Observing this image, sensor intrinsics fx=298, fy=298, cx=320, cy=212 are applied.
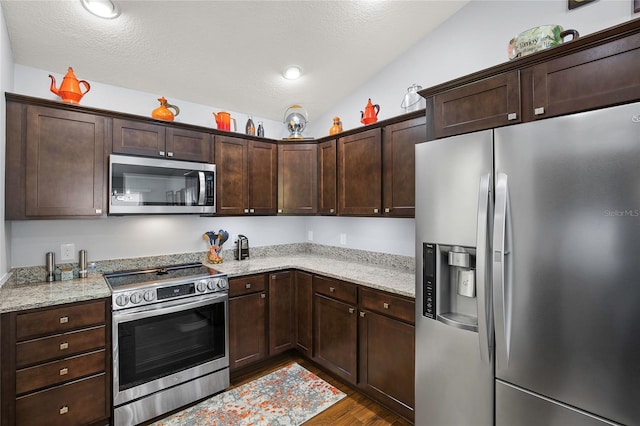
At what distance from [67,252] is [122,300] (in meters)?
0.88

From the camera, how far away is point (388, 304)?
2223mm

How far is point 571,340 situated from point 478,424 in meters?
0.67

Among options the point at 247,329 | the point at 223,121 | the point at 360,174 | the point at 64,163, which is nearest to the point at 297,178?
the point at 360,174

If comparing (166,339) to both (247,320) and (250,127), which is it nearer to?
(247,320)

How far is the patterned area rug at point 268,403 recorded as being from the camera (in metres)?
2.21

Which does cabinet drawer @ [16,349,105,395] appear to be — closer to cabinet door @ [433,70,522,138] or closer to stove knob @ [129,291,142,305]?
stove knob @ [129,291,142,305]

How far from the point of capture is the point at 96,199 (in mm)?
Answer: 2357

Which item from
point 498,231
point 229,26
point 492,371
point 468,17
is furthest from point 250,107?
point 492,371

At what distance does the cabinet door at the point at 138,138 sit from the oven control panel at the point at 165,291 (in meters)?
1.16

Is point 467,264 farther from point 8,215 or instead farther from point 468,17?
point 8,215

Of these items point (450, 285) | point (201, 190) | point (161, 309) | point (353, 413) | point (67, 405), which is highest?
point (201, 190)

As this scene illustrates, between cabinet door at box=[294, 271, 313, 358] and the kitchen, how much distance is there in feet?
2.41

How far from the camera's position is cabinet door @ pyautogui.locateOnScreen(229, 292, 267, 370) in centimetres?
272

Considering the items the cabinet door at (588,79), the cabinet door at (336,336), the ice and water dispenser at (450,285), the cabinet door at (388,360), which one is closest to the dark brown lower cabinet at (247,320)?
the cabinet door at (336,336)
